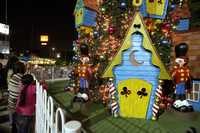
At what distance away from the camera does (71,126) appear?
8.90 ft

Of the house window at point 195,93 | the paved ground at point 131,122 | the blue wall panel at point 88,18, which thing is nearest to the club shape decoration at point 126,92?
the paved ground at point 131,122

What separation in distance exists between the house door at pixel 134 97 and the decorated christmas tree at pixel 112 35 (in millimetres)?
310

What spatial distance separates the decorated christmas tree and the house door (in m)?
0.31

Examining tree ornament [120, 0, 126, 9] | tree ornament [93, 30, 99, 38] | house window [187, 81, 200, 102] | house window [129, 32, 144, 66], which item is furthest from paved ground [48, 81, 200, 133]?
tree ornament [120, 0, 126, 9]

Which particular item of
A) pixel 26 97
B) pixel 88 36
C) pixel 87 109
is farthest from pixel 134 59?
pixel 88 36

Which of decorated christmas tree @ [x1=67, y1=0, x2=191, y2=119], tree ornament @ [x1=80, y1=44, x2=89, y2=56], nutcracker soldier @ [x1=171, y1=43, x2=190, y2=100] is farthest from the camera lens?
tree ornament @ [x1=80, y1=44, x2=89, y2=56]

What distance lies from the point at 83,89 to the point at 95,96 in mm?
1407

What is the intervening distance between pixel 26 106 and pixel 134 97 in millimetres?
4566

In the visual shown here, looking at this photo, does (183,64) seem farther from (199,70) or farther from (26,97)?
(26,97)

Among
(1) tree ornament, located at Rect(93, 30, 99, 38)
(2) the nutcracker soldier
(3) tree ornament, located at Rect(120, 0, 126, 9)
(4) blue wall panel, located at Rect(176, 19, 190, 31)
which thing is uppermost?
(3) tree ornament, located at Rect(120, 0, 126, 9)

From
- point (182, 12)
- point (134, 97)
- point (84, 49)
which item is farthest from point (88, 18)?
point (134, 97)

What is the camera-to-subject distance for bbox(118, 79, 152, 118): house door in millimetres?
9898

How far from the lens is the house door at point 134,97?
32.5 ft

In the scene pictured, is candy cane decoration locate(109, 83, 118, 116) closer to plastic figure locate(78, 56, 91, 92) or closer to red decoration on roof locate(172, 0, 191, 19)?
plastic figure locate(78, 56, 91, 92)
